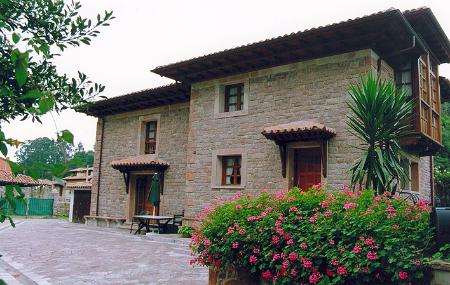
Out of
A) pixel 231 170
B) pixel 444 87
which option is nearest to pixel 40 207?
pixel 231 170

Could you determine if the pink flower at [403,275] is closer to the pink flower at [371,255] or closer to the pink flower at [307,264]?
the pink flower at [371,255]

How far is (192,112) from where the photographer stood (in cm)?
1334

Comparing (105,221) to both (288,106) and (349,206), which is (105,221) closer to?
(288,106)

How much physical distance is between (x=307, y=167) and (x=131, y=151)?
8.49 m

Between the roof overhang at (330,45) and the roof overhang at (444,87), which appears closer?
the roof overhang at (330,45)

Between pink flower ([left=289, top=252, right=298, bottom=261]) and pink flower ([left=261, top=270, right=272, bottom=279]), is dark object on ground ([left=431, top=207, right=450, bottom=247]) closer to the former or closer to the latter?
pink flower ([left=289, top=252, right=298, bottom=261])

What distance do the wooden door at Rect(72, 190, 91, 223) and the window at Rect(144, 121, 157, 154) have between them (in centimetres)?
573

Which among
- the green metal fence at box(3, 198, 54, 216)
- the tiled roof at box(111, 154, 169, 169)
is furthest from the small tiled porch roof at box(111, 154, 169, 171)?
the green metal fence at box(3, 198, 54, 216)

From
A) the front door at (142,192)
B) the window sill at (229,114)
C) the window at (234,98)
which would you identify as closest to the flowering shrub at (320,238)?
the window sill at (229,114)

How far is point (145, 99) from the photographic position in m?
15.9

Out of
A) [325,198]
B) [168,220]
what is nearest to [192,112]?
[168,220]

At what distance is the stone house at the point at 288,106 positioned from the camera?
32.7 ft

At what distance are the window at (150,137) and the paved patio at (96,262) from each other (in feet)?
15.7

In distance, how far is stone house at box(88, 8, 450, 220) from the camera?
32.7 feet
